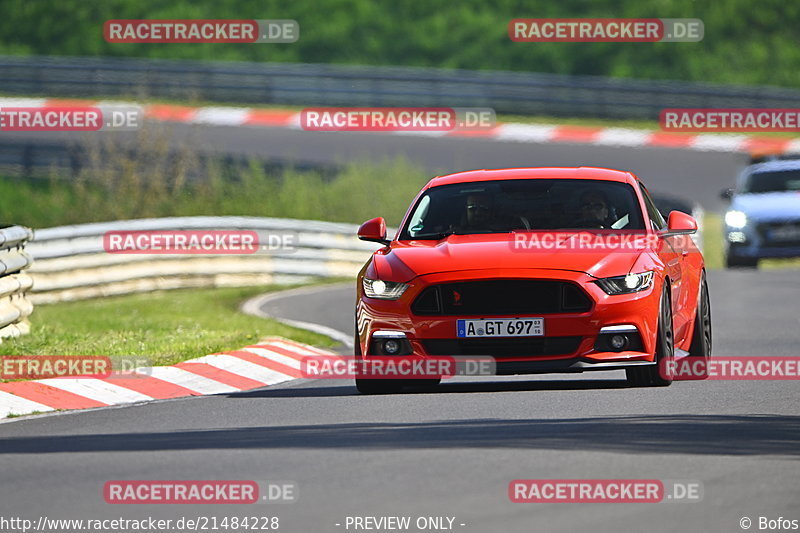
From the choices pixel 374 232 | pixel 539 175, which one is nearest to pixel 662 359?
pixel 539 175

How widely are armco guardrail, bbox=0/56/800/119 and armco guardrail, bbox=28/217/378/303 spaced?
42.2 feet

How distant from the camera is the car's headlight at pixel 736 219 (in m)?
25.5

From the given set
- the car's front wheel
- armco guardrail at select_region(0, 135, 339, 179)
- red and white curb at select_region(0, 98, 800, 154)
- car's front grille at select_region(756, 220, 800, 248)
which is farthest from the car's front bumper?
red and white curb at select_region(0, 98, 800, 154)

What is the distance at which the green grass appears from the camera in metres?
15.3

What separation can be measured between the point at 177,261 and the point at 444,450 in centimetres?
1512

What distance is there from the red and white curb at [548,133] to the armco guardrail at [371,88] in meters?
0.63

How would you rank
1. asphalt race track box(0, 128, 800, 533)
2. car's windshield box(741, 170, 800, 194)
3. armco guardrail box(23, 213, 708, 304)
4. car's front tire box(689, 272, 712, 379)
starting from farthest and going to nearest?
car's windshield box(741, 170, 800, 194), armco guardrail box(23, 213, 708, 304), car's front tire box(689, 272, 712, 379), asphalt race track box(0, 128, 800, 533)

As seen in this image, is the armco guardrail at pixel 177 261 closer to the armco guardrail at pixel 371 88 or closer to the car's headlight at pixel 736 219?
the car's headlight at pixel 736 219

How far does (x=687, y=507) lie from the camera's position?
7945 millimetres

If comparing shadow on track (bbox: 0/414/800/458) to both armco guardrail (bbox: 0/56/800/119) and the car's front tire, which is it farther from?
armco guardrail (bbox: 0/56/800/119)

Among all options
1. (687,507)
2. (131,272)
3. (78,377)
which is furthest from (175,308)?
(687,507)

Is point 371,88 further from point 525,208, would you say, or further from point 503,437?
point 503,437

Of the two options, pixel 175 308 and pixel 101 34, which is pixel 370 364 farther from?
pixel 101 34

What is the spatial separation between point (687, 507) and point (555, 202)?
5566mm
